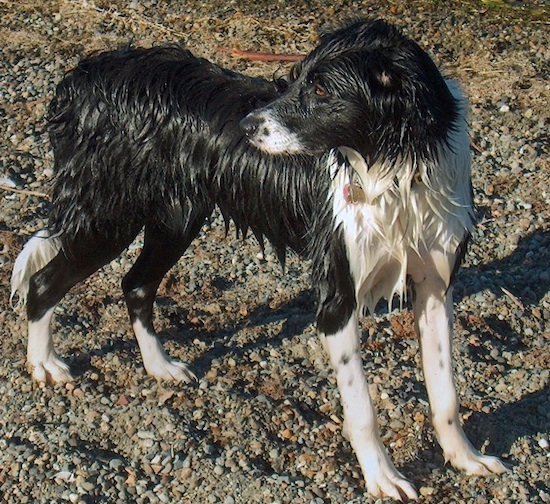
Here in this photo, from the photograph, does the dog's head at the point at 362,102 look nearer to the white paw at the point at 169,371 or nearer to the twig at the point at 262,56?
the white paw at the point at 169,371

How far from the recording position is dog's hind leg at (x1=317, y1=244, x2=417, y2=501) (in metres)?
4.51

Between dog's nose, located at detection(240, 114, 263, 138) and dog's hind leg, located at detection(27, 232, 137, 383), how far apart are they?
1222 millimetres

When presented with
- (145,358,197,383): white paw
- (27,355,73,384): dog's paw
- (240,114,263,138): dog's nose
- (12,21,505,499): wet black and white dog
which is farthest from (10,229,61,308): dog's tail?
(240,114,263,138): dog's nose

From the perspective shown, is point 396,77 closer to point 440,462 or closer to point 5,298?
point 440,462

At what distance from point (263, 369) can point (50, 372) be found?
1.03 m

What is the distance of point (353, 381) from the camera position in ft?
14.9

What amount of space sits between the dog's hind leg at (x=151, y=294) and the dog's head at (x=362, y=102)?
131 centimetres

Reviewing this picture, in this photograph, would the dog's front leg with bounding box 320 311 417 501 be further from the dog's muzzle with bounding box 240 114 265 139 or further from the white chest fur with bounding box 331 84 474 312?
the dog's muzzle with bounding box 240 114 265 139

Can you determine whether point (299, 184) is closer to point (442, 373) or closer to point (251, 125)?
point (251, 125)

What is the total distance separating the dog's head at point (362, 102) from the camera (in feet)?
13.1

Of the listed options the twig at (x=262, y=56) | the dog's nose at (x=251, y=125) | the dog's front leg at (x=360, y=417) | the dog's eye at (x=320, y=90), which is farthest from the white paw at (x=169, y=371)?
the twig at (x=262, y=56)

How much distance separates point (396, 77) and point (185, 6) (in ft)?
17.1

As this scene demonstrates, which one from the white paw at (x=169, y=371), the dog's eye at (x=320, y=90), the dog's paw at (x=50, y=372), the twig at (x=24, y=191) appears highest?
→ the dog's eye at (x=320, y=90)

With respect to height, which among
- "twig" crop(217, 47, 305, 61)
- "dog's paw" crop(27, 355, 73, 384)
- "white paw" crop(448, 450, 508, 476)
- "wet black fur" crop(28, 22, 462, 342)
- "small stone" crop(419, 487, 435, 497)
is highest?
"wet black fur" crop(28, 22, 462, 342)
